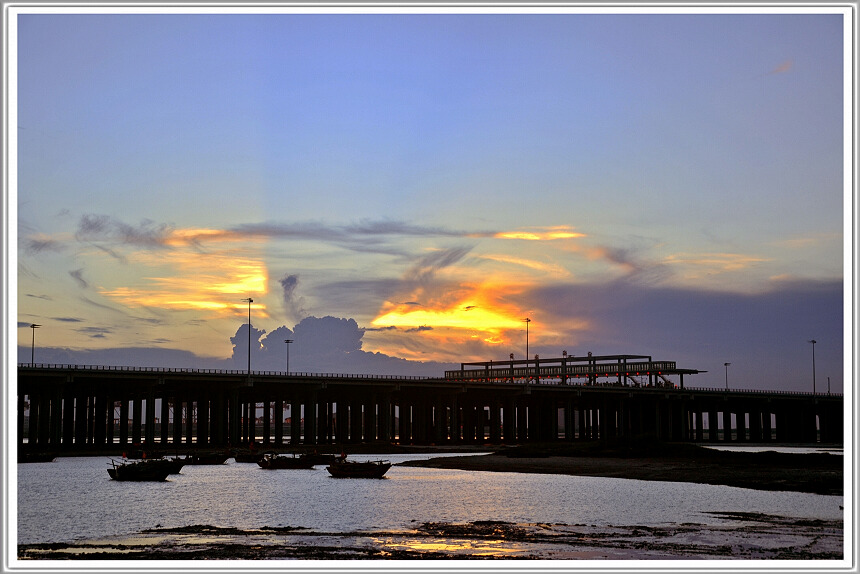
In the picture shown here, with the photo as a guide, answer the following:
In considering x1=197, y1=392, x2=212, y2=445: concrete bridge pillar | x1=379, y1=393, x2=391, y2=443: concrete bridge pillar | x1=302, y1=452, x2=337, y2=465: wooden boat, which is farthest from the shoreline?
x1=197, y1=392, x2=212, y2=445: concrete bridge pillar

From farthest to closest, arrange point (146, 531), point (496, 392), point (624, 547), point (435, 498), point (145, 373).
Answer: point (496, 392) → point (145, 373) → point (435, 498) → point (146, 531) → point (624, 547)

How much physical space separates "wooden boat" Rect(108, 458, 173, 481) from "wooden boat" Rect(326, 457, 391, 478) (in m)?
18.3

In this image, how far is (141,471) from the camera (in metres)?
105

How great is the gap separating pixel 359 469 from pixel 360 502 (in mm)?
29523

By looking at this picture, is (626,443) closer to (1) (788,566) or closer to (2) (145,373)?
(2) (145,373)

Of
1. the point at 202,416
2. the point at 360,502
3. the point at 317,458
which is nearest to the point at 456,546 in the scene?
the point at 360,502

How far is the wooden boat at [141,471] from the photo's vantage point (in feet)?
342

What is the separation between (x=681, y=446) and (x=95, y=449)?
87623 millimetres

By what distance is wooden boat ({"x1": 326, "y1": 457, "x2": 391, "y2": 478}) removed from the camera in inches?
4235

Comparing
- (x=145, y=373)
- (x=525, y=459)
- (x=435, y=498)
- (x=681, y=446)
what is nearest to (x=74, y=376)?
(x=145, y=373)

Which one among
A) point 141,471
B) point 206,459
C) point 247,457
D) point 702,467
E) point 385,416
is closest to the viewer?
point 141,471

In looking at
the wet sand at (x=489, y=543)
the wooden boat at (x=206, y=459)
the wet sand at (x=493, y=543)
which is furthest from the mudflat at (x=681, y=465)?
the wet sand at (x=489, y=543)

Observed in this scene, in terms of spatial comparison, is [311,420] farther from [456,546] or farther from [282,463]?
[456,546]

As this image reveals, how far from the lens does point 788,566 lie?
30500 mm
